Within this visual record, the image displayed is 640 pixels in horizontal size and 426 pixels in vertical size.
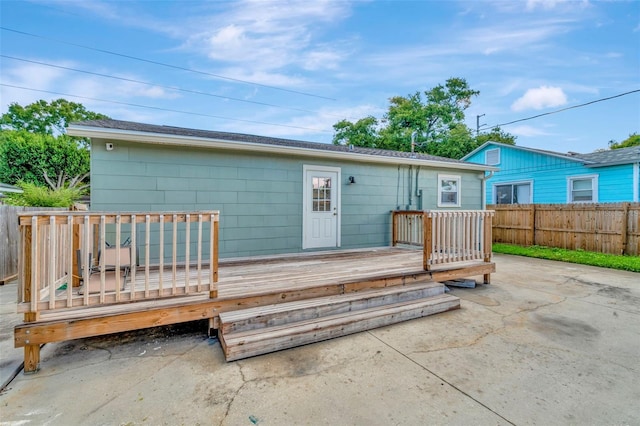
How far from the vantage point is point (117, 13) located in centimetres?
805

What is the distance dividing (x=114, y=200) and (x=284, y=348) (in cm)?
384

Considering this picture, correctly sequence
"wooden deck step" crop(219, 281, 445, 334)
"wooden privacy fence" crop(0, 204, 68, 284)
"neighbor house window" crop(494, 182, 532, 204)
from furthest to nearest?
"neighbor house window" crop(494, 182, 532, 204), "wooden privacy fence" crop(0, 204, 68, 284), "wooden deck step" crop(219, 281, 445, 334)

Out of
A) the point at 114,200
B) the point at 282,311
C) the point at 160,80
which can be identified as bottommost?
the point at 282,311

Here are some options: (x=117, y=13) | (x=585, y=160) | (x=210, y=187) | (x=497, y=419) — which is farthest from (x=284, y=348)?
(x=585, y=160)

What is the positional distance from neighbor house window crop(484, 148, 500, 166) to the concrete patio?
1094 centimetres

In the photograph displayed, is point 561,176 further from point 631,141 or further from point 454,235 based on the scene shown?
point 631,141

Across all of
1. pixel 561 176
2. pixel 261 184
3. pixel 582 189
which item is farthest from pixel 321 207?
pixel 582 189

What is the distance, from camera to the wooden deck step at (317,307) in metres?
2.86

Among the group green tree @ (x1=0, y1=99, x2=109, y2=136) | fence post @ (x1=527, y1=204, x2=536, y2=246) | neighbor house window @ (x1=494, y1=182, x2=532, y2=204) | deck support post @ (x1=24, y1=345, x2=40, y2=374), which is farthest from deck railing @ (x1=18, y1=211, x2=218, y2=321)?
green tree @ (x1=0, y1=99, x2=109, y2=136)

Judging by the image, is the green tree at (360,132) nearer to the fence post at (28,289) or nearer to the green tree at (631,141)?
the fence post at (28,289)

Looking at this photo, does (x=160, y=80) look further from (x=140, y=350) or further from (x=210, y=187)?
(x=140, y=350)

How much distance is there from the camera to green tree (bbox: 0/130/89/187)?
12492 mm

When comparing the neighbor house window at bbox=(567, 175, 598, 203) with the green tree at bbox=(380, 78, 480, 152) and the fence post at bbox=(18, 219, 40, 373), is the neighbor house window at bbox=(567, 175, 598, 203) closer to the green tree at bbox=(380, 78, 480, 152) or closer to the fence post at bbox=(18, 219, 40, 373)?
the green tree at bbox=(380, 78, 480, 152)

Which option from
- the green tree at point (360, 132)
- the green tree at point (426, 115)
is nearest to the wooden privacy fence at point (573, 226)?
the green tree at point (426, 115)
